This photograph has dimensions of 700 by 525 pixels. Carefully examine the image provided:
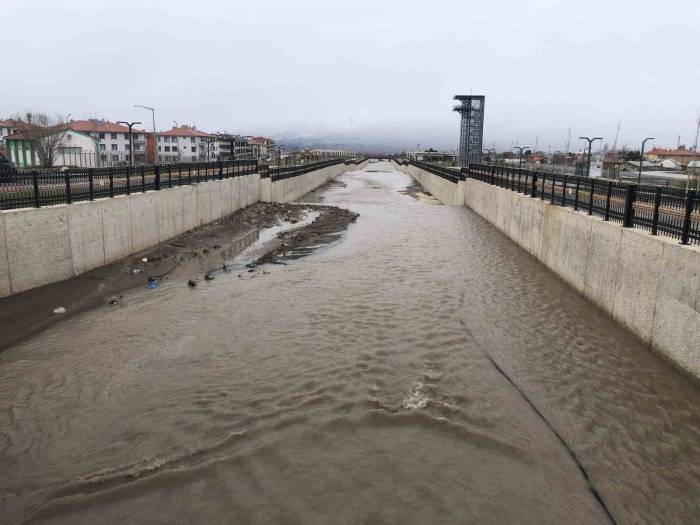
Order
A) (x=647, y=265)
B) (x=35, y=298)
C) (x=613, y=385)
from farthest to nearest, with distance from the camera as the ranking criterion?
1. (x=35, y=298)
2. (x=647, y=265)
3. (x=613, y=385)

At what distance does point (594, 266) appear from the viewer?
12633mm

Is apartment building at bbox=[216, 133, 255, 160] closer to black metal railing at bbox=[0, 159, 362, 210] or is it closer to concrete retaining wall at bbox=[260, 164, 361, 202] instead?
concrete retaining wall at bbox=[260, 164, 361, 202]

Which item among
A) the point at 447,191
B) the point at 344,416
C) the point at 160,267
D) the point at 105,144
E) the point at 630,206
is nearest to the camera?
the point at 344,416

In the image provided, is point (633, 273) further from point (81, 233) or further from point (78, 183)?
point (78, 183)

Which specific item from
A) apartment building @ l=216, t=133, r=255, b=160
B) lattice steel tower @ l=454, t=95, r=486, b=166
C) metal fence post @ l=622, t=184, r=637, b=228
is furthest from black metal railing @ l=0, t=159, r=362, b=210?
apartment building @ l=216, t=133, r=255, b=160

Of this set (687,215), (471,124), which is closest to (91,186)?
(687,215)

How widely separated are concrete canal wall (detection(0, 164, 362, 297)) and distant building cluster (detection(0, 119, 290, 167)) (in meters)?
45.3

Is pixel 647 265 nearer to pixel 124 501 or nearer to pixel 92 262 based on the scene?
pixel 124 501

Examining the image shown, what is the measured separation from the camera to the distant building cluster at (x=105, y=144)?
238 feet

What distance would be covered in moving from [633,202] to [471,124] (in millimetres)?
112292

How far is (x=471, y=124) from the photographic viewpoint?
118 m

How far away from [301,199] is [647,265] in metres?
38.8

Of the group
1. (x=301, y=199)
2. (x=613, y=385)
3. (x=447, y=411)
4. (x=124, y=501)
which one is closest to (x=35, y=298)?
(x=124, y=501)

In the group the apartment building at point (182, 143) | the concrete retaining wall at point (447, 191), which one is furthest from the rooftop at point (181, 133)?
the concrete retaining wall at point (447, 191)
